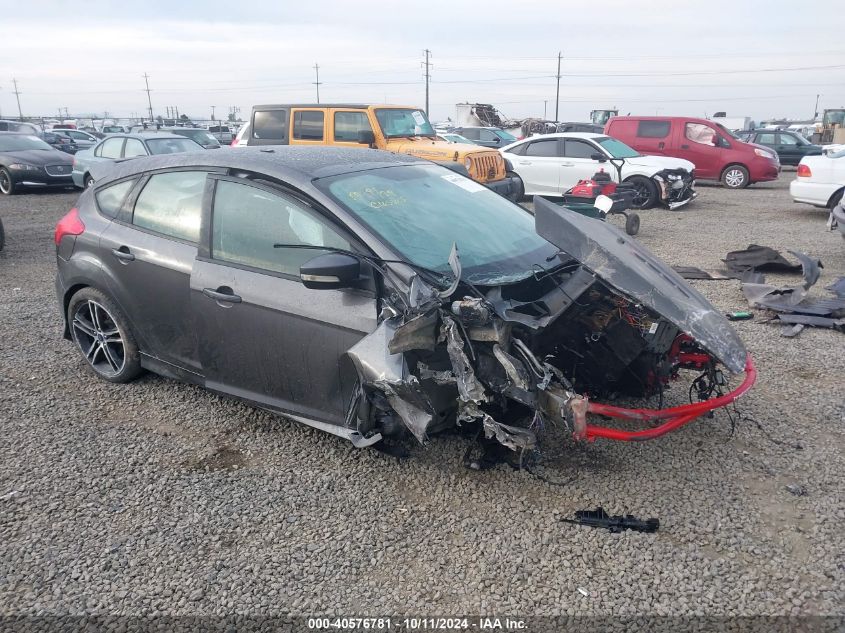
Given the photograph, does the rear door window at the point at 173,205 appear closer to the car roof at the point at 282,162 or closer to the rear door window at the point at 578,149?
the car roof at the point at 282,162

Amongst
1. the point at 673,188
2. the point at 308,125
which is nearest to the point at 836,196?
the point at 673,188

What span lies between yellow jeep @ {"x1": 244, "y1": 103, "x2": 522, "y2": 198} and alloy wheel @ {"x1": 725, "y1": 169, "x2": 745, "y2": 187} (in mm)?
7481

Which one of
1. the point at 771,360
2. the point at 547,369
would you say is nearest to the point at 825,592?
the point at 547,369

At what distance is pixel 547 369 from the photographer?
2965 millimetres

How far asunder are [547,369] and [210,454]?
197 centimetres

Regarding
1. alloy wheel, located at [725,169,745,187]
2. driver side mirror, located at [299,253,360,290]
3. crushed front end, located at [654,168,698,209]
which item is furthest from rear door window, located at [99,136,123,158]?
alloy wheel, located at [725,169,745,187]

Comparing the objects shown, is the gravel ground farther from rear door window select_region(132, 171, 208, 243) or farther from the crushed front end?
the crushed front end

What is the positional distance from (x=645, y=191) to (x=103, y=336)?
446 inches

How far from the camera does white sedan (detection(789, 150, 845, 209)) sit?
11.0 meters

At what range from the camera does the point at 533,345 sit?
121 inches

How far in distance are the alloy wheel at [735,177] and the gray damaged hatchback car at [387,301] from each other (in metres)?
14.4

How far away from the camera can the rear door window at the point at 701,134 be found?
52.9ft

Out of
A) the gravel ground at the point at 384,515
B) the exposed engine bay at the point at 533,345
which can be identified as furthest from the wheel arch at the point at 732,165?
the exposed engine bay at the point at 533,345

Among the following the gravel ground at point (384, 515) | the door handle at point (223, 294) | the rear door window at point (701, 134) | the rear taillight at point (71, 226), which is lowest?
the gravel ground at point (384, 515)
